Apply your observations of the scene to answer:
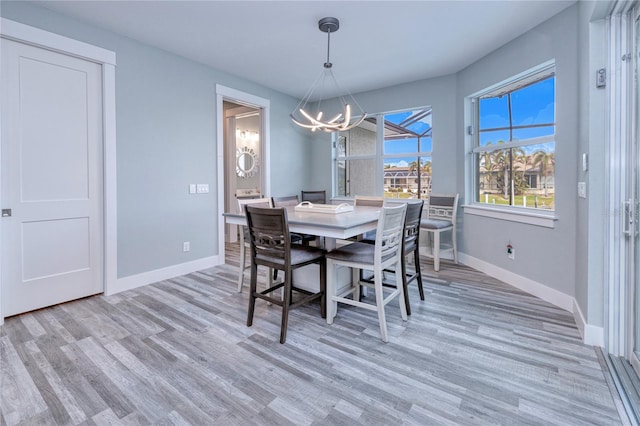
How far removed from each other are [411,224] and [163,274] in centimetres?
274

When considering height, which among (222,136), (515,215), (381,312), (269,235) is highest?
(222,136)

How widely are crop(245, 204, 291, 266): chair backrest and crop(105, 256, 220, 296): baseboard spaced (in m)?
1.75

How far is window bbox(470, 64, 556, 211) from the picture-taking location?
3033 millimetres

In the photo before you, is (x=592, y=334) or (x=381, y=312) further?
(x=381, y=312)

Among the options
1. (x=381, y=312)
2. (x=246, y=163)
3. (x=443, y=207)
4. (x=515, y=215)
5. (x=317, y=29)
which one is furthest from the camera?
(x=246, y=163)

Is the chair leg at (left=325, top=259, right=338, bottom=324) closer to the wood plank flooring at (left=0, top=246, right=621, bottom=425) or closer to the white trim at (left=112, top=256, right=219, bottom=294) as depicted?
the wood plank flooring at (left=0, top=246, right=621, bottom=425)

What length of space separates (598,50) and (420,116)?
108 inches

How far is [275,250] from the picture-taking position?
7.43 feet

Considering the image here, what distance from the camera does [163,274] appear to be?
3.56 metres

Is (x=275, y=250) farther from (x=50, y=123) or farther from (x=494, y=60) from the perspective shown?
(x=494, y=60)

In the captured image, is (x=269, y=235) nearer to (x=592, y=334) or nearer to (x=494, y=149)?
(x=592, y=334)

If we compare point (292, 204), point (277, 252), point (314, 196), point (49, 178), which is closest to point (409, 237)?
point (277, 252)

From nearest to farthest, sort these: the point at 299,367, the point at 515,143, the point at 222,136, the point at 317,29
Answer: the point at 299,367 → the point at 317,29 → the point at 515,143 → the point at 222,136

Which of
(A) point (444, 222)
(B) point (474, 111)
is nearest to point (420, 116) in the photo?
(B) point (474, 111)
